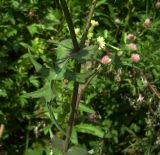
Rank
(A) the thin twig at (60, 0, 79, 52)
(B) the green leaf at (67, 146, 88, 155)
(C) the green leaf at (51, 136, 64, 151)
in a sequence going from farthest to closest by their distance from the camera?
(C) the green leaf at (51, 136, 64, 151) < (B) the green leaf at (67, 146, 88, 155) < (A) the thin twig at (60, 0, 79, 52)

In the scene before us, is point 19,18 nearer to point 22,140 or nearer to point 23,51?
point 23,51

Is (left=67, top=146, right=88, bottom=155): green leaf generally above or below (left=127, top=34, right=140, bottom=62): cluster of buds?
below

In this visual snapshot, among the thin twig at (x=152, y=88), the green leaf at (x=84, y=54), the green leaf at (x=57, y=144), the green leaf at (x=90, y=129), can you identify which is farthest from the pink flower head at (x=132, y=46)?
the green leaf at (x=84, y=54)

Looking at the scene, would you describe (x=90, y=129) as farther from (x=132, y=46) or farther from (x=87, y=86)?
(x=132, y=46)

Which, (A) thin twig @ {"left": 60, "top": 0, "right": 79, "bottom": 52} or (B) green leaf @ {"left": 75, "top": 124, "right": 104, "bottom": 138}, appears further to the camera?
(B) green leaf @ {"left": 75, "top": 124, "right": 104, "bottom": 138}

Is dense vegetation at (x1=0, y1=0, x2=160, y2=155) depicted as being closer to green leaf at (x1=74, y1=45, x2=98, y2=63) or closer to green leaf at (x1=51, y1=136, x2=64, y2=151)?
green leaf at (x1=51, y1=136, x2=64, y2=151)

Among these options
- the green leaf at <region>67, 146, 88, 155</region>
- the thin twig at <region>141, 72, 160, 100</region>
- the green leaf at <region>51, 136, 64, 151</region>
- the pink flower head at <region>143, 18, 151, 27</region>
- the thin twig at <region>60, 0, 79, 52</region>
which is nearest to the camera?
the thin twig at <region>60, 0, 79, 52</region>

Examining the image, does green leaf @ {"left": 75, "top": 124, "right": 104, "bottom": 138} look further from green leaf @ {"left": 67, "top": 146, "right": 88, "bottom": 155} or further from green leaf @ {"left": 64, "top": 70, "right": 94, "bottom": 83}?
green leaf @ {"left": 64, "top": 70, "right": 94, "bottom": 83}

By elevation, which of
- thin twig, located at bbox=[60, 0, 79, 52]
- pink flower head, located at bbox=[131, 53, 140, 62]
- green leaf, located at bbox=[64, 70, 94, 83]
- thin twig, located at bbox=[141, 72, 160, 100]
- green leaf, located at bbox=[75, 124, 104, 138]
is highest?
thin twig, located at bbox=[60, 0, 79, 52]

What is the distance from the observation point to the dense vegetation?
266 centimetres

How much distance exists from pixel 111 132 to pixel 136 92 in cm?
30

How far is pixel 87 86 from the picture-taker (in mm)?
2617

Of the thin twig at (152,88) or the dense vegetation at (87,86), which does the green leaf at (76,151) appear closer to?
the dense vegetation at (87,86)

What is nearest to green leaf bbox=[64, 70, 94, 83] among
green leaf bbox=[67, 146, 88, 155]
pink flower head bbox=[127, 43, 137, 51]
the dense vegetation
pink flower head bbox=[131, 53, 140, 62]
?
green leaf bbox=[67, 146, 88, 155]
